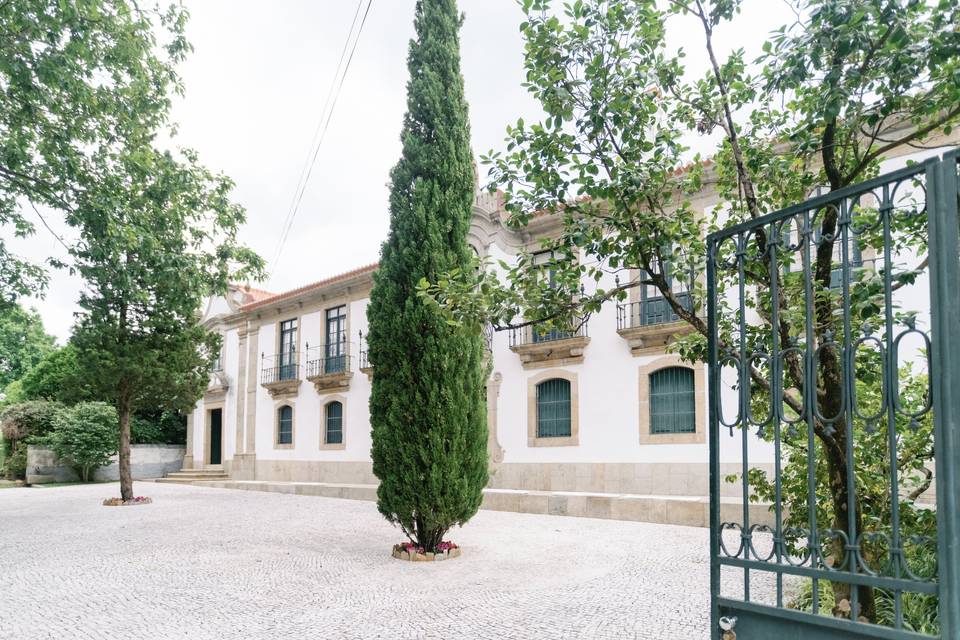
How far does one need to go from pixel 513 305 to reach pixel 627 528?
23.3 feet

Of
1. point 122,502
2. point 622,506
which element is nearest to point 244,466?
point 122,502

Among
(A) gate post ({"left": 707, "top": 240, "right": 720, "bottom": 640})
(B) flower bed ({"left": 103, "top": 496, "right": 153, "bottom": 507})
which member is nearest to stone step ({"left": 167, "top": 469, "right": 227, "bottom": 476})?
(B) flower bed ({"left": 103, "top": 496, "right": 153, "bottom": 507})

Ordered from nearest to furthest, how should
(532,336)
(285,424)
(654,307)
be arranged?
(654,307) < (532,336) < (285,424)

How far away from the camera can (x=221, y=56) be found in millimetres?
8039

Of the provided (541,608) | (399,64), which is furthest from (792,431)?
(399,64)

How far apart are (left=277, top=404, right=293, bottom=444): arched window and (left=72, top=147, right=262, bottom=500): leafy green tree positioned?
14.5 ft

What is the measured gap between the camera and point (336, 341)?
765 inches

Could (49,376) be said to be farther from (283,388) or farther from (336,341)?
(336,341)

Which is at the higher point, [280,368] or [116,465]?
[280,368]

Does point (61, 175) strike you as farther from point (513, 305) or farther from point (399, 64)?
point (513, 305)

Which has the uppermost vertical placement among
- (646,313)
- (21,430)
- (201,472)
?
(646,313)

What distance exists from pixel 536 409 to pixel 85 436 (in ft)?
53.8

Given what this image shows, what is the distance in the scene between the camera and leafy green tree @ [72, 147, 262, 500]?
30.0 feet

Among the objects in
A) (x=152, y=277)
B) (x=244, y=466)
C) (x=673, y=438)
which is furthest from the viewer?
(x=244, y=466)
